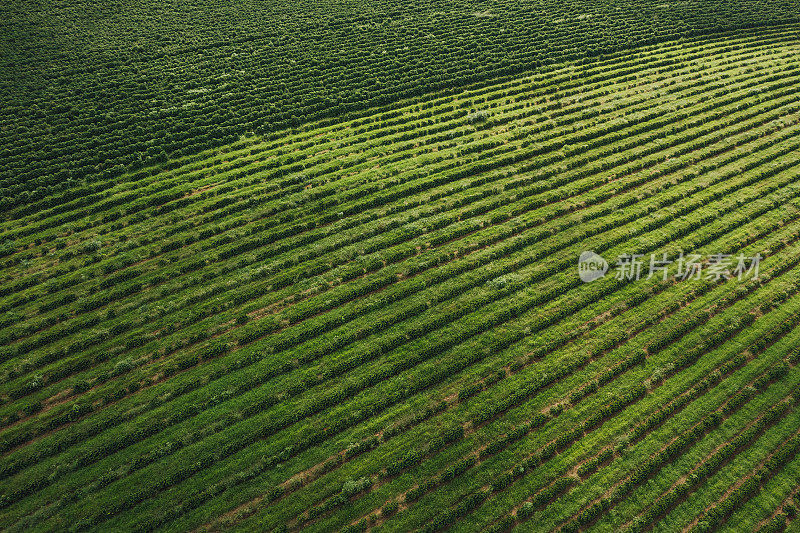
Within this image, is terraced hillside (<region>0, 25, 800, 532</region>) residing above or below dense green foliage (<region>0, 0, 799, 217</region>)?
below

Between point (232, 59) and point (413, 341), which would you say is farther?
point (232, 59)

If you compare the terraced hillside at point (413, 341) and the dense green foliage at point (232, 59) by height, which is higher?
the dense green foliage at point (232, 59)

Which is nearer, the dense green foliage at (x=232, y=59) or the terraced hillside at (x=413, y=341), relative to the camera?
the terraced hillside at (x=413, y=341)

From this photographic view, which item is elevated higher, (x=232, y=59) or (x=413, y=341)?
(x=232, y=59)

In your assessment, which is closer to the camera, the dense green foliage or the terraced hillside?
the terraced hillside

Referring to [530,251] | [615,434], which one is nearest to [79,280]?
[530,251]
